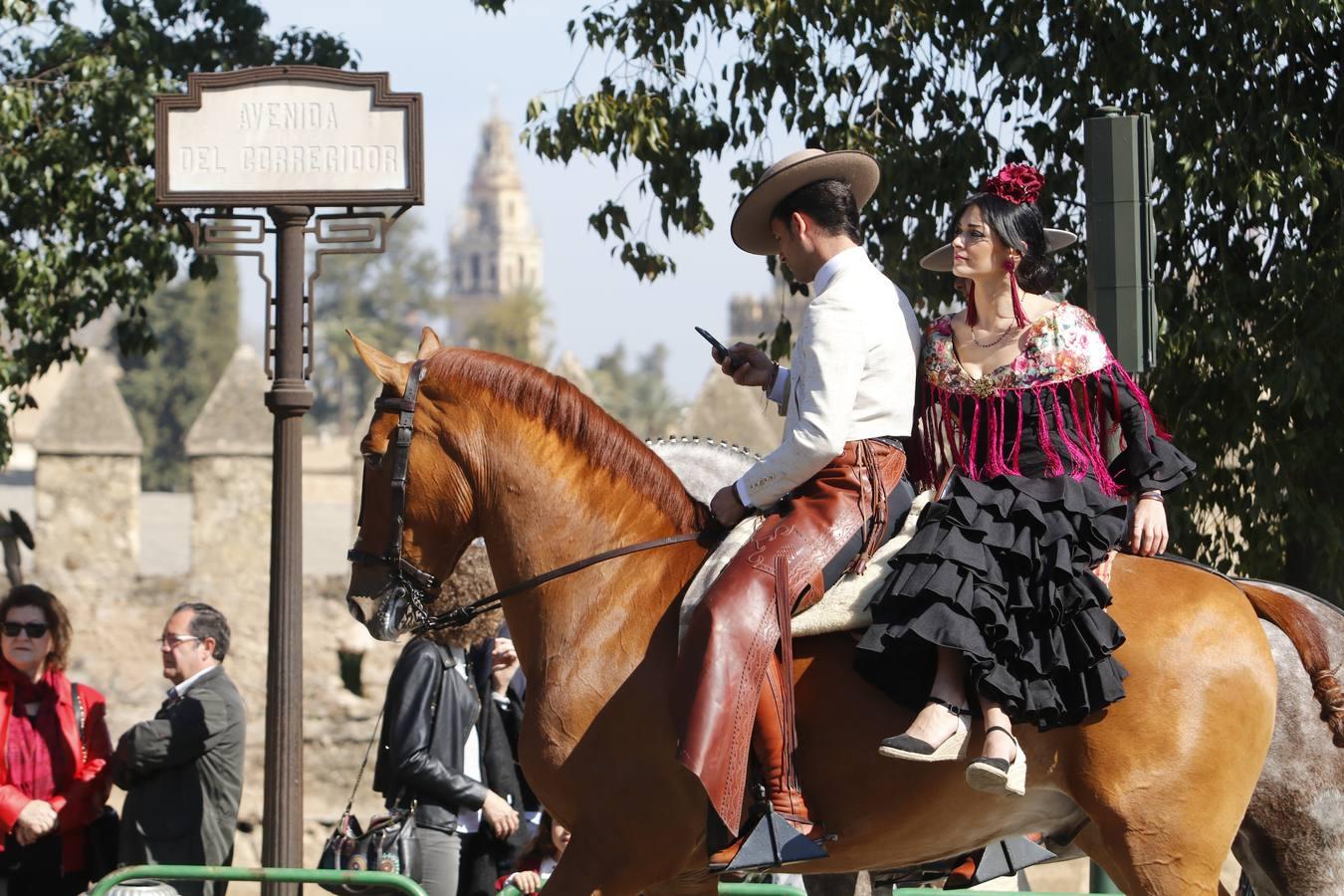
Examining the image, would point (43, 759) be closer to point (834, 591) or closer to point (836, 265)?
point (834, 591)

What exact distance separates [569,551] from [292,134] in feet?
8.82

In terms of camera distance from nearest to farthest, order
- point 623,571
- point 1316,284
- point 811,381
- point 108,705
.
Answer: point 811,381
point 623,571
point 1316,284
point 108,705

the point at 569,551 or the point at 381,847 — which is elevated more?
the point at 569,551

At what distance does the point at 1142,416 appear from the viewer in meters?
5.00

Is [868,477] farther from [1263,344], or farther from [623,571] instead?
[1263,344]

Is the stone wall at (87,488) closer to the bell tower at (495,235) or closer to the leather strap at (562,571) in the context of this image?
the leather strap at (562,571)

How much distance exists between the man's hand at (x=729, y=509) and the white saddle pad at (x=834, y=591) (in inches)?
4.5

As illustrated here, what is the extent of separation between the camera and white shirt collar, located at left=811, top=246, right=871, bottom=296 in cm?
496

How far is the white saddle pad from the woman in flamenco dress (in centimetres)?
7

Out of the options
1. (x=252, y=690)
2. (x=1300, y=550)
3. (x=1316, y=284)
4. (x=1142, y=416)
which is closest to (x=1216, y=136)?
(x=1316, y=284)

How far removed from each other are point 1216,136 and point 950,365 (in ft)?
11.1

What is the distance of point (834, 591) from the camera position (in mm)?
4828

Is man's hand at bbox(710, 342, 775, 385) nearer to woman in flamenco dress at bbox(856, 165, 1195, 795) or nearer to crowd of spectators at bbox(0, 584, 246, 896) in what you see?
woman in flamenco dress at bbox(856, 165, 1195, 795)

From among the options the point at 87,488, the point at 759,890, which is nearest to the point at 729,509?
the point at 759,890
